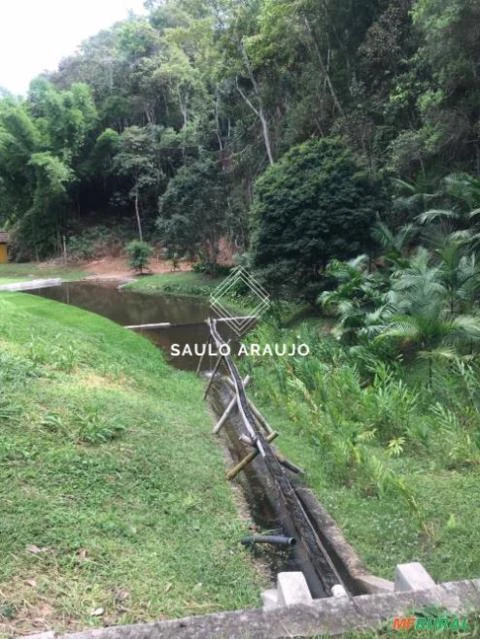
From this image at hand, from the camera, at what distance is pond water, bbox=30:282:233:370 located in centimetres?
1227

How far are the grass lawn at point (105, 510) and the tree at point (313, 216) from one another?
580cm

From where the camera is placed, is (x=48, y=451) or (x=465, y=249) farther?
(x=465, y=249)

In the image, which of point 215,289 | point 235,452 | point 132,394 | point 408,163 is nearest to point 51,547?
point 235,452

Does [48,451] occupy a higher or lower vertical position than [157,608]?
higher

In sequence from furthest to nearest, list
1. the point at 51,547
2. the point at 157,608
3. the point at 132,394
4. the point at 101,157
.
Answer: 1. the point at 101,157
2. the point at 132,394
3. the point at 51,547
4. the point at 157,608

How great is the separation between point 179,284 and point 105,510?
1733 centimetres

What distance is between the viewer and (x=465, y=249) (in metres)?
9.26

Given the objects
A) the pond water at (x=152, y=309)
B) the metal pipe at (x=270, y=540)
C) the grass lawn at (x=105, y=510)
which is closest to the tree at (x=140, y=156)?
the pond water at (x=152, y=309)

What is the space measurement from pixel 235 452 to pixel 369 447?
1.63 m

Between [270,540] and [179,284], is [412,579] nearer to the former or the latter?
[270,540]

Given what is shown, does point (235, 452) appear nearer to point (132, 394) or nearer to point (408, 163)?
point (132, 394)

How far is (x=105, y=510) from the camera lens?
374 cm

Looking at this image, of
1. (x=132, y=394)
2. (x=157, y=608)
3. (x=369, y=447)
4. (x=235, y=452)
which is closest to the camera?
(x=157, y=608)
